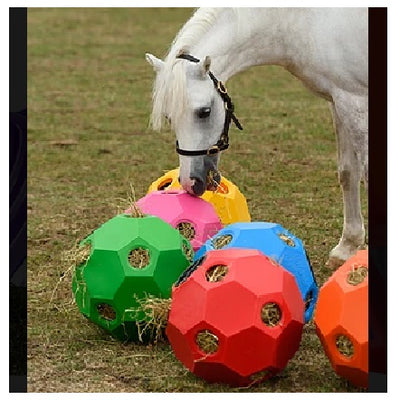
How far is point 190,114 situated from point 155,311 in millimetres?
1062

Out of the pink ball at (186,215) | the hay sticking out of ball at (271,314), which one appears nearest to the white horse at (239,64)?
the pink ball at (186,215)

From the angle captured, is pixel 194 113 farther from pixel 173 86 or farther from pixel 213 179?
pixel 213 179

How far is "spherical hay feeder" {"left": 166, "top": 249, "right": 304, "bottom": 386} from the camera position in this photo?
3.48m

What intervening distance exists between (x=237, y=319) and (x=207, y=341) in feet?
0.49

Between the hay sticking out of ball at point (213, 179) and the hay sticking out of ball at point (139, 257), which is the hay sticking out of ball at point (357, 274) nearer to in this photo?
the hay sticking out of ball at point (139, 257)

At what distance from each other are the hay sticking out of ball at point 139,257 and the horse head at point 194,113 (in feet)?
2.19

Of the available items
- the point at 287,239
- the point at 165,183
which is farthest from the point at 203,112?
the point at 287,239

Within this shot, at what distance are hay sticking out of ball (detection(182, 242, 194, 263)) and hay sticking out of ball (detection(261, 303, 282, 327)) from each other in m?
0.63

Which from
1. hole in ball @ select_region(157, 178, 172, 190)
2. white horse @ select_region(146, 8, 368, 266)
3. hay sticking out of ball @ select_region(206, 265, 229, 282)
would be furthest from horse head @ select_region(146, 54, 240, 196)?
hay sticking out of ball @ select_region(206, 265, 229, 282)

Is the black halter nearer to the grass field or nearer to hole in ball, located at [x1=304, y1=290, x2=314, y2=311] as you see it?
the grass field

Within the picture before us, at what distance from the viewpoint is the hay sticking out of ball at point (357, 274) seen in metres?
3.52

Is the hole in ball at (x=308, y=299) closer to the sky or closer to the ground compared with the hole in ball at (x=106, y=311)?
closer to the sky

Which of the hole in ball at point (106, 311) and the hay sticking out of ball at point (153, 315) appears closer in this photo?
the hay sticking out of ball at point (153, 315)

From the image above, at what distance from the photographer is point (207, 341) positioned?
353 cm
